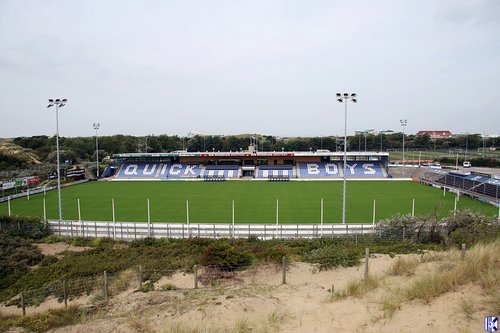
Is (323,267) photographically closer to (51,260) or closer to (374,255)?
(374,255)

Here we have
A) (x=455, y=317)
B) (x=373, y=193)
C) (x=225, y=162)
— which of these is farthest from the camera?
(x=225, y=162)

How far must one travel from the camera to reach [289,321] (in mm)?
7535

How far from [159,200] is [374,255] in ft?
79.4

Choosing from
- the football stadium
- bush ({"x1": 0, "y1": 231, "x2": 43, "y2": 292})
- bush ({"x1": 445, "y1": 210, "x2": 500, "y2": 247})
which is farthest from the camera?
the football stadium

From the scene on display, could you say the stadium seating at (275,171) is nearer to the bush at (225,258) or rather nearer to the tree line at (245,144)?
the tree line at (245,144)

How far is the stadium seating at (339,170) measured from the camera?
51.0m

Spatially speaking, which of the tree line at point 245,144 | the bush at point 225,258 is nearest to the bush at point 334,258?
the bush at point 225,258

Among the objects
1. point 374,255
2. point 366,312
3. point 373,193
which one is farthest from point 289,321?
Answer: point 373,193

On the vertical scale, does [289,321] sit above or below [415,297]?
below

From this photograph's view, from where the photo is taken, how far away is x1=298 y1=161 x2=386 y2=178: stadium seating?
5100 centimetres

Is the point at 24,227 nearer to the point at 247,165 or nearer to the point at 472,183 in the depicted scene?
the point at 247,165

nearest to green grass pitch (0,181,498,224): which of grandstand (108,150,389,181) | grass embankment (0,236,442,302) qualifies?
grandstand (108,150,389,181)

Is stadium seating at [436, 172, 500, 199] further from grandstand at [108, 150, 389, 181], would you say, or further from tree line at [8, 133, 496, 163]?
tree line at [8, 133, 496, 163]

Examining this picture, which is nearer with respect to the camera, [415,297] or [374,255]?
[415,297]
